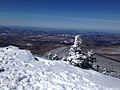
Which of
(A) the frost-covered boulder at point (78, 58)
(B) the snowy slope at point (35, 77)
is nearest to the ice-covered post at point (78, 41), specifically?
(A) the frost-covered boulder at point (78, 58)

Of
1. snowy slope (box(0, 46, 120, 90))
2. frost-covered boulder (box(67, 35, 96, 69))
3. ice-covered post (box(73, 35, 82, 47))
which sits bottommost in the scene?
frost-covered boulder (box(67, 35, 96, 69))

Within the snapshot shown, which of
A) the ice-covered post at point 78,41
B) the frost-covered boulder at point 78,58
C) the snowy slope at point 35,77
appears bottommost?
the frost-covered boulder at point 78,58

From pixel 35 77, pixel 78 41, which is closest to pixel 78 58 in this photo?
pixel 78 41

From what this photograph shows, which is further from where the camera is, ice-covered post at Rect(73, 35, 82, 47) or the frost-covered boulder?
ice-covered post at Rect(73, 35, 82, 47)

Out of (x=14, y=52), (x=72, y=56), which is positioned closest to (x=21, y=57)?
(x=14, y=52)

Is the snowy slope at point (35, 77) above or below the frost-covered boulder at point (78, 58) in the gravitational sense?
above

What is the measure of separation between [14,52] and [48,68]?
4352 mm

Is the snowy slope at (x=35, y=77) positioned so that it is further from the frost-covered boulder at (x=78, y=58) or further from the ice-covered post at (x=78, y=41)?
the ice-covered post at (x=78, y=41)

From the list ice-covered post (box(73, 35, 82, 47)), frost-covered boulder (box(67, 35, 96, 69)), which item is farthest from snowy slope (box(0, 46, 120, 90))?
ice-covered post (box(73, 35, 82, 47))

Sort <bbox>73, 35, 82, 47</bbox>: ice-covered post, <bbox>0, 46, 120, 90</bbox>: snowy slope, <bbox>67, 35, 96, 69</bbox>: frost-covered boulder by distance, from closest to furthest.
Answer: <bbox>0, 46, 120, 90</bbox>: snowy slope, <bbox>67, 35, 96, 69</bbox>: frost-covered boulder, <bbox>73, 35, 82, 47</bbox>: ice-covered post

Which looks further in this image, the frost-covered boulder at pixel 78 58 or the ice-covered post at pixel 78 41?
the ice-covered post at pixel 78 41

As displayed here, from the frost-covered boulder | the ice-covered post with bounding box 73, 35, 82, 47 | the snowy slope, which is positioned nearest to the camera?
the snowy slope

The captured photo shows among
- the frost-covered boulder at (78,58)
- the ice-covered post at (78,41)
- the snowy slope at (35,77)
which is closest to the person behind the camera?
the snowy slope at (35,77)

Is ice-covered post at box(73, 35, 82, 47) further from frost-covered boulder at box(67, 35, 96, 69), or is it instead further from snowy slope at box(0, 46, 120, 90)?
snowy slope at box(0, 46, 120, 90)
